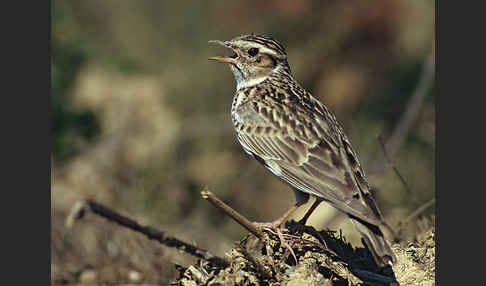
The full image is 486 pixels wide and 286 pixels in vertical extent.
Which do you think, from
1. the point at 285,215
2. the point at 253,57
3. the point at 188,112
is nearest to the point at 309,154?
the point at 285,215

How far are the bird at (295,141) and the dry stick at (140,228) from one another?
511 millimetres

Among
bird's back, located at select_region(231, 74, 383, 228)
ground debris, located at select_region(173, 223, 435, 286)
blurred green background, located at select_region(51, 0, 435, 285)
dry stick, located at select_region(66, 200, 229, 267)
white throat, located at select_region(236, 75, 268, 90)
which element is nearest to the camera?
dry stick, located at select_region(66, 200, 229, 267)

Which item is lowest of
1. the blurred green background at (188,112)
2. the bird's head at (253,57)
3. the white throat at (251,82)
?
the blurred green background at (188,112)

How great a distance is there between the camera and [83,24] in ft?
38.7

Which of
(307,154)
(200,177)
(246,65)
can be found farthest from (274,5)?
(307,154)

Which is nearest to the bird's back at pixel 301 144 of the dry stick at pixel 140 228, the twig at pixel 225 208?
the twig at pixel 225 208

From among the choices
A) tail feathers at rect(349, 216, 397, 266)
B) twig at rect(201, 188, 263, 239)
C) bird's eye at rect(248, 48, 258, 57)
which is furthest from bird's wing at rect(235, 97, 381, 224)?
twig at rect(201, 188, 263, 239)

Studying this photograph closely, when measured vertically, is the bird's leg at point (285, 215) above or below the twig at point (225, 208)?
below

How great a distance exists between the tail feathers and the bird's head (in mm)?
2116

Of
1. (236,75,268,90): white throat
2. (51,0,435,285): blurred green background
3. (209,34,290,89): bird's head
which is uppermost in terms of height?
(209,34,290,89): bird's head

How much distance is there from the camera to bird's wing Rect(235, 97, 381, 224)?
4.92 metres

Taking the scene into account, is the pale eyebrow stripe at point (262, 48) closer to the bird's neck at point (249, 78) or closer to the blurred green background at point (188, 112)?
the bird's neck at point (249, 78)

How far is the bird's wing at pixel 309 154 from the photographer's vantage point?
4922 mm

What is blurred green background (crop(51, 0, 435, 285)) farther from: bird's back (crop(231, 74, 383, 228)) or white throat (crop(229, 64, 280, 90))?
white throat (crop(229, 64, 280, 90))
